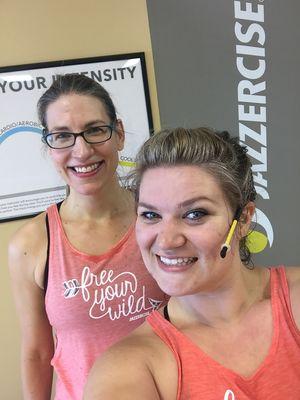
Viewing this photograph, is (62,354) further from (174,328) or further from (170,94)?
(170,94)

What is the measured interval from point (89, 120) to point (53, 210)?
0.29 meters

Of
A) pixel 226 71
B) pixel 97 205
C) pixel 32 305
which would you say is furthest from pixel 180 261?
pixel 226 71

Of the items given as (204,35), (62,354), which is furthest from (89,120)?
(204,35)

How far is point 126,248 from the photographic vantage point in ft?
3.77

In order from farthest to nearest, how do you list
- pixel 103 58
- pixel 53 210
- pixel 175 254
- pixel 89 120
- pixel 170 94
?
pixel 170 94 → pixel 103 58 → pixel 53 210 → pixel 89 120 → pixel 175 254

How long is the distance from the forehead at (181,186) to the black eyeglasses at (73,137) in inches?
11.0

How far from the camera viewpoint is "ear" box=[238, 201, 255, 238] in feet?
3.06

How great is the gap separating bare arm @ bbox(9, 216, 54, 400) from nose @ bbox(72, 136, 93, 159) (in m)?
0.24

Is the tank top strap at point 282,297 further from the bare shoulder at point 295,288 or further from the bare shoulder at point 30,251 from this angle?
the bare shoulder at point 30,251

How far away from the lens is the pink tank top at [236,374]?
80cm

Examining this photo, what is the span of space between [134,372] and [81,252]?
0.41 metres

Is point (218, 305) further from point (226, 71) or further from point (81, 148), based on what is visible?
point (226, 71)

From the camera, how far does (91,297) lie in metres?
1.10

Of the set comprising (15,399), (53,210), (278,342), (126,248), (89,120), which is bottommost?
(15,399)
